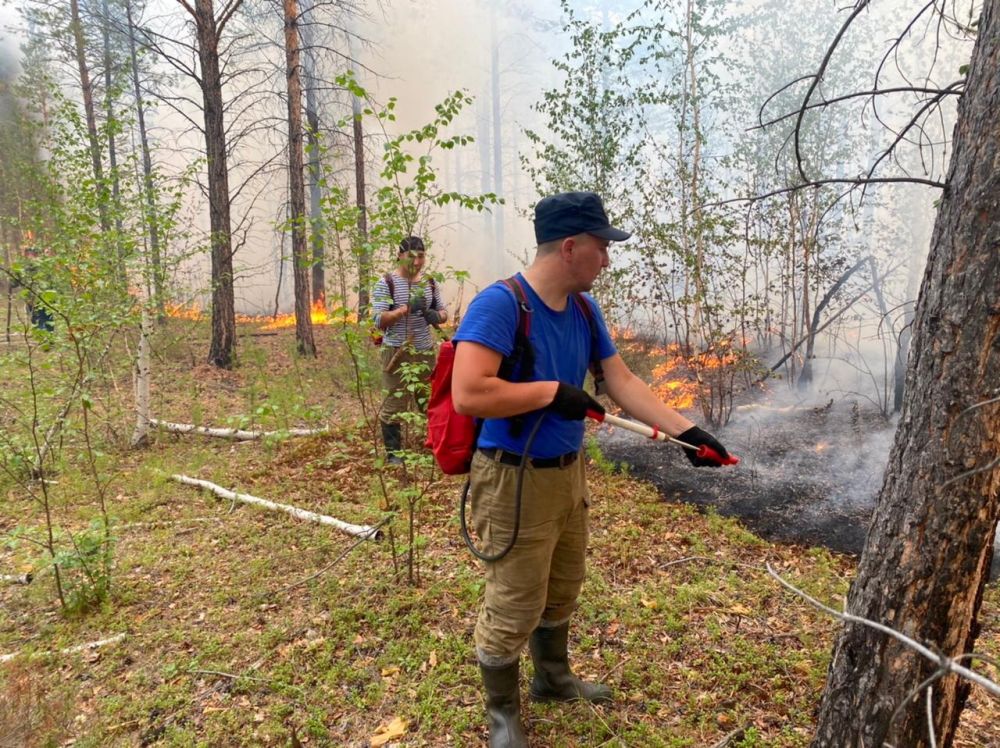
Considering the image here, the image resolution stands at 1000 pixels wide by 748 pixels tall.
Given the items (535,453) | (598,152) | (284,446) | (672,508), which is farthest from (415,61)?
(535,453)

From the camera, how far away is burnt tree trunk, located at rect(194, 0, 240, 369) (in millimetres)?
9141

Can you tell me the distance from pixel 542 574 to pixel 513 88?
Result: 90.2ft

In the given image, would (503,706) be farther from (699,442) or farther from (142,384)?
(142,384)

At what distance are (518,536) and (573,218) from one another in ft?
4.25

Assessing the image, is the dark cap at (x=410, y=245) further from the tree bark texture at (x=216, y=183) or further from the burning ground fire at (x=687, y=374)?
the tree bark texture at (x=216, y=183)

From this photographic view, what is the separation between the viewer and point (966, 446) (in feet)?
5.65

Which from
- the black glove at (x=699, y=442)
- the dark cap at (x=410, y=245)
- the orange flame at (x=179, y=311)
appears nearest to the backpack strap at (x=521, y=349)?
the black glove at (x=699, y=442)

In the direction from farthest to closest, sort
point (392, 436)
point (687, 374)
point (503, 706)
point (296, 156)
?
→ point (296, 156), point (687, 374), point (392, 436), point (503, 706)

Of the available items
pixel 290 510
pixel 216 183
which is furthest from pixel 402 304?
pixel 216 183

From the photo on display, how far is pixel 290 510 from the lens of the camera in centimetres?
489

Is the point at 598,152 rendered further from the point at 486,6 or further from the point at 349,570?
the point at 486,6

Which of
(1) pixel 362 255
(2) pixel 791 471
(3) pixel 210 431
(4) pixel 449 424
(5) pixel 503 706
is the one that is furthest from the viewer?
(3) pixel 210 431

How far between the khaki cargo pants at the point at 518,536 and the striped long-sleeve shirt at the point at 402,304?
2794mm

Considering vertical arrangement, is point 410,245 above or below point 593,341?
above
